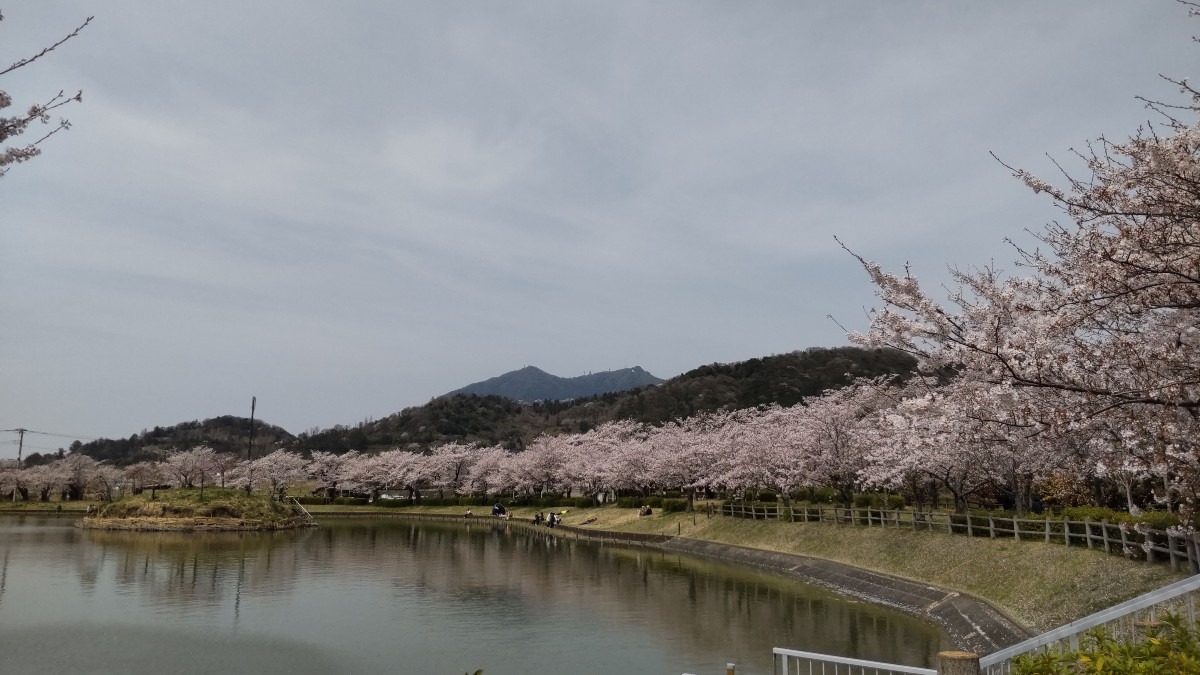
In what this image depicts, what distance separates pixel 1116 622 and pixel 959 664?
2.99 m

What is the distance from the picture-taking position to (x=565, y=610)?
22938mm

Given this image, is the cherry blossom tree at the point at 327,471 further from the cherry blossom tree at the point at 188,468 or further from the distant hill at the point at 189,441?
the distant hill at the point at 189,441

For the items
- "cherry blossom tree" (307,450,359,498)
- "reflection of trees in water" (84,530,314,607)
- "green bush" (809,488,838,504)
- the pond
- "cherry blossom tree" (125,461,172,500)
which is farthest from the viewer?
"cherry blossom tree" (307,450,359,498)

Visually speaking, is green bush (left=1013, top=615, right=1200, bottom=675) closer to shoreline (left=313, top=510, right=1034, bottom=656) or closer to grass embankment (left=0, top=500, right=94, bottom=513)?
shoreline (left=313, top=510, right=1034, bottom=656)

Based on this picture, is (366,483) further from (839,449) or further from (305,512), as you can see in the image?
(839,449)

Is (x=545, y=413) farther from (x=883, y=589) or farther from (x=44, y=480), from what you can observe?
(x=883, y=589)

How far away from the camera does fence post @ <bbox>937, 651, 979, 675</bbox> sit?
7383mm

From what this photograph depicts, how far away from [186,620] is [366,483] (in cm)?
7488

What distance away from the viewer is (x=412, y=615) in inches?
852

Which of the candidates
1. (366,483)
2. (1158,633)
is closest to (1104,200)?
(1158,633)

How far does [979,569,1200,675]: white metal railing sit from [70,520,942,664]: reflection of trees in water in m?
8.15

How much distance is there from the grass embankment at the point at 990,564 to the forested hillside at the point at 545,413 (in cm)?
5457

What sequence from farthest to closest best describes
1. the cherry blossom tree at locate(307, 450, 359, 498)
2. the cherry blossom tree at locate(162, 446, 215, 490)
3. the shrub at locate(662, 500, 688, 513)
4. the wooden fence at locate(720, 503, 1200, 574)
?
the cherry blossom tree at locate(307, 450, 359, 498), the cherry blossom tree at locate(162, 446, 215, 490), the shrub at locate(662, 500, 688, 513), the wooden fence at locate(720, 503, 1200, 574)

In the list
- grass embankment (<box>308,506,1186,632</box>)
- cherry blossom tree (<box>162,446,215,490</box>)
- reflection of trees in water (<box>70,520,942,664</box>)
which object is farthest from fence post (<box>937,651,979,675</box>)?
cherry blossom tree (<box>162,446,215,490</box>)
